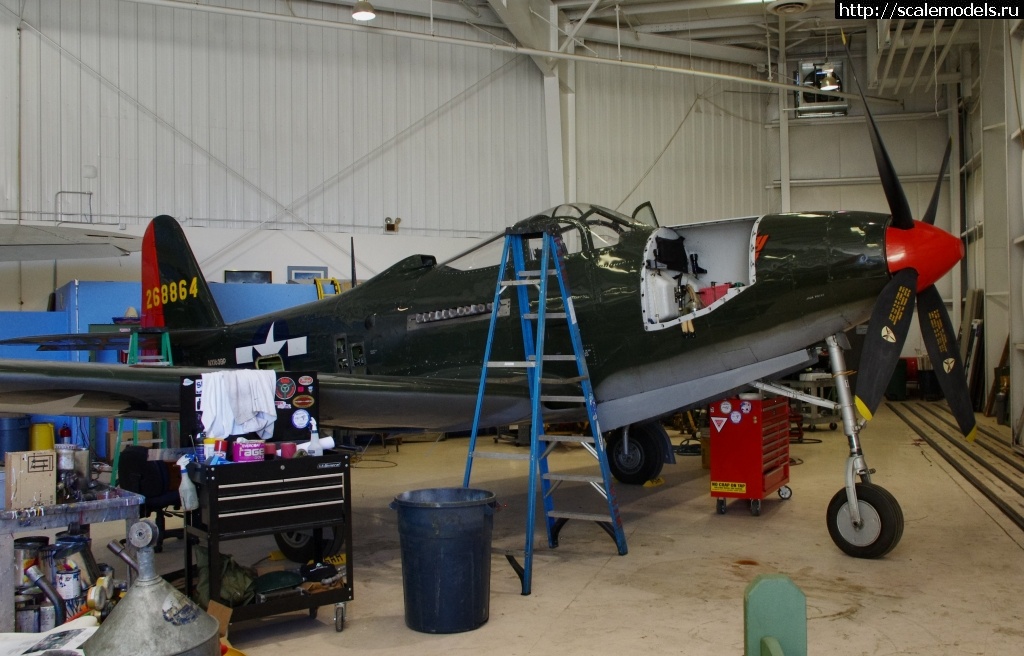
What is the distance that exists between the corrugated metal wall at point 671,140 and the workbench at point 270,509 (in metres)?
12.0

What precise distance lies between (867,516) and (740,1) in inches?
469

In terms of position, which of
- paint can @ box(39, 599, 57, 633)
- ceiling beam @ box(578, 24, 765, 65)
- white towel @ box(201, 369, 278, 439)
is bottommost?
paint can @ box(39, 599, 57, 633)

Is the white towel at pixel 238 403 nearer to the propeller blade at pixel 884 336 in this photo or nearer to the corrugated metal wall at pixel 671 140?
the propeller blade at pixel 884 336

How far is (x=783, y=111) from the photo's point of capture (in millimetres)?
17531

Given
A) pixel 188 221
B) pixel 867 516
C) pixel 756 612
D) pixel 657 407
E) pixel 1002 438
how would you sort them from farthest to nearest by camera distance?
pixel 188 221, pixel 1002 438, pixel 657 407, pixel 867 516, pixel 756 612

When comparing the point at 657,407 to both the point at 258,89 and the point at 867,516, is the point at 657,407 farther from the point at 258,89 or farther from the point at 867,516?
the point at 258,89

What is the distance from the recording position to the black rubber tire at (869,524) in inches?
185

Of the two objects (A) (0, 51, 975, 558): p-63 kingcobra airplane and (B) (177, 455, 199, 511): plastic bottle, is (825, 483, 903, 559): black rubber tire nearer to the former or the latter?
(A) (0, 51, 975, 558): p-63 kingcobra airplane

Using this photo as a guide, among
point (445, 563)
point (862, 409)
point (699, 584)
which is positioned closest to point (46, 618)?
point (445, 563)

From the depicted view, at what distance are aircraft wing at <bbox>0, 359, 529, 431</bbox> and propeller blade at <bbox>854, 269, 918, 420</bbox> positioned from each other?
207 cm

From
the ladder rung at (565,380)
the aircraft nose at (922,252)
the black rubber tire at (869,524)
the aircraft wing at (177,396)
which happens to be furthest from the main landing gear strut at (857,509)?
the aircraft wing at (177,396)

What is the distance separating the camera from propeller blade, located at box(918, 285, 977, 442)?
4.92m

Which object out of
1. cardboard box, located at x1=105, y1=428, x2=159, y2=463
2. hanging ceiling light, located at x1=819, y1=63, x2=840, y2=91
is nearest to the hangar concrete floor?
cardboard box, located at x1=105, y1=428, x2=159, y2=463

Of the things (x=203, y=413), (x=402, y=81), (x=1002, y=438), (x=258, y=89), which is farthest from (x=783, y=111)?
(x=203, y=413)
